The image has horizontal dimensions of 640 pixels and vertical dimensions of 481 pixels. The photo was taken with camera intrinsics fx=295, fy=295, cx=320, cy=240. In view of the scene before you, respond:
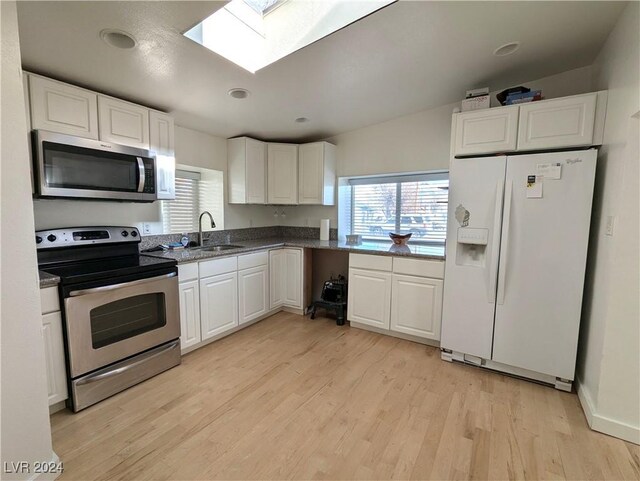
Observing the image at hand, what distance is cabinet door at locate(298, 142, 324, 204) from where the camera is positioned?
364 centimetres

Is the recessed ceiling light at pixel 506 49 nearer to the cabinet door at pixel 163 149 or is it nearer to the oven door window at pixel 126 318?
the cabinet door at pixel 163 149

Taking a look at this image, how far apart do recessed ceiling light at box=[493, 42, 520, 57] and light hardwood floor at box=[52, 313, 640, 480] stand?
2.46m

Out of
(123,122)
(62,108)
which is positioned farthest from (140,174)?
(62,108)

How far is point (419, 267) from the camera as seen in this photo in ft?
8.97

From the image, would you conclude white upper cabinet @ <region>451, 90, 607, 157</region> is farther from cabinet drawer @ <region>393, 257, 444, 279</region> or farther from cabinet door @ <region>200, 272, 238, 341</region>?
cabinet door @ <region>200, 272, 238, 341</region>

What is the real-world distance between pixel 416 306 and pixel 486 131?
5.22 feet

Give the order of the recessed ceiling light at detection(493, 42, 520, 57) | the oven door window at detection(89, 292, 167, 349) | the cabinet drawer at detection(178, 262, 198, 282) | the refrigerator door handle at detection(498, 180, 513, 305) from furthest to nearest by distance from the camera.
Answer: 1. the cabinet drawer at detection(178, 262, 198, 282)
2. the refrigerator door handle at detection(498, 180, 513, 305)
3. the recessed ceiling light at detection(493, 42, 520, 57)
4. the oven door window at detection(89, 292, 167, 349)

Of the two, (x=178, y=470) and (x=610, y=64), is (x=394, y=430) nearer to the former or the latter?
(x=178, y=470)

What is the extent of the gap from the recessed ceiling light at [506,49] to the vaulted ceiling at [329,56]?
0.12 feet

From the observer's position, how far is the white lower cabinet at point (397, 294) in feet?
8.85

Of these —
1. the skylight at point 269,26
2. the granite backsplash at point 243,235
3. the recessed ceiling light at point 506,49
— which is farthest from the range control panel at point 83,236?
the recessed ceiling light at point 506,49

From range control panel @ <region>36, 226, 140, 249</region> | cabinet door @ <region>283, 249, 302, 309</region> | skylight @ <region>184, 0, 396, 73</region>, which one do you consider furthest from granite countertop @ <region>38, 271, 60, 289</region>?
cabinet door @ <region>283, 249, 302, 309</region>

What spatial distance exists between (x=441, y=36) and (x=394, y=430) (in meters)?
2.52

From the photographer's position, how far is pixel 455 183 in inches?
94.3
